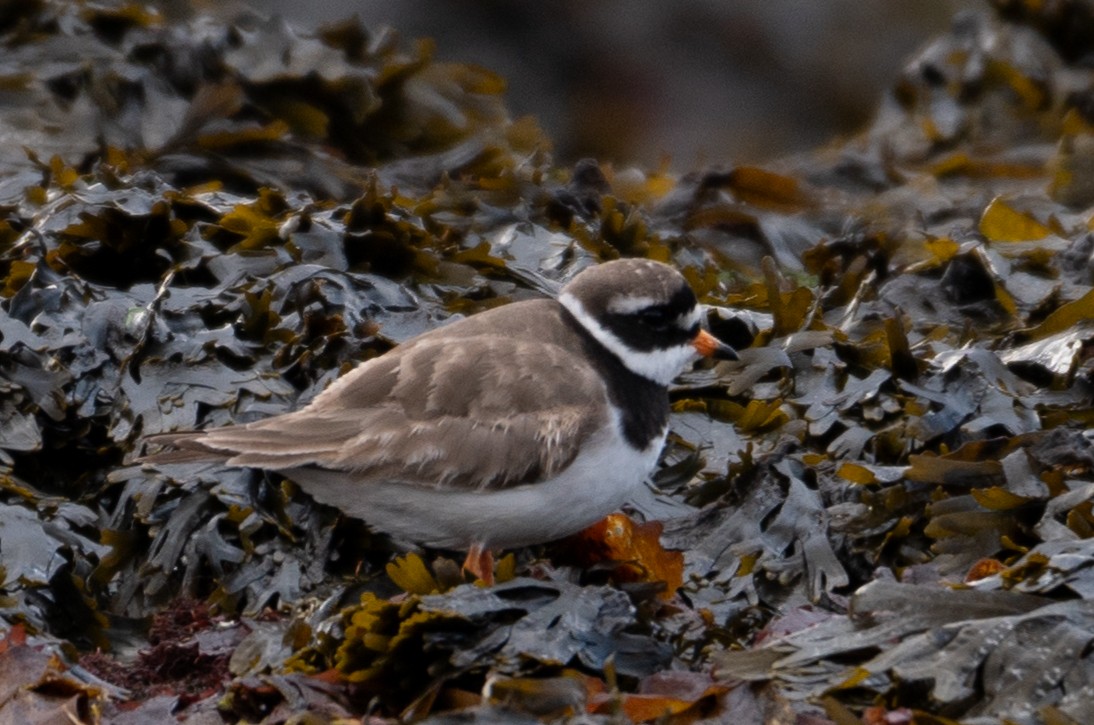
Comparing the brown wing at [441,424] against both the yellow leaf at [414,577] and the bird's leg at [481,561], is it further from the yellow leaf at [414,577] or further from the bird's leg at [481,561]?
the yellow leaf at [414,577]

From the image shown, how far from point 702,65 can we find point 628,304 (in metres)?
7.41

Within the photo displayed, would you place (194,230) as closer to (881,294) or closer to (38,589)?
(38,589)

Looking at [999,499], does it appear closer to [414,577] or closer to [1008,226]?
[414,577]

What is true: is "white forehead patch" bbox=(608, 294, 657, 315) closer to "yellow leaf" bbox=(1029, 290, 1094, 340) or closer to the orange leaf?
the orange leaf

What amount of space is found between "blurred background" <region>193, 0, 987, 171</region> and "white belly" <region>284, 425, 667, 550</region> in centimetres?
725

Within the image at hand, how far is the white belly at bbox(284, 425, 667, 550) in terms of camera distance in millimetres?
4590

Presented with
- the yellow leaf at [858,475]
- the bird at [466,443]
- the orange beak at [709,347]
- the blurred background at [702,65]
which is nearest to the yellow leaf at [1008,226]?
the orange beak at [709,347]

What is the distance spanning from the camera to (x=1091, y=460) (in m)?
4.48

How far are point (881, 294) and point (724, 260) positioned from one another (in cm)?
126

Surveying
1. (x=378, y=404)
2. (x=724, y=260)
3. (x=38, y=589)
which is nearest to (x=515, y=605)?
(x=378, y=404)

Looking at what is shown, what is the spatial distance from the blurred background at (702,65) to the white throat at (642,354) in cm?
669

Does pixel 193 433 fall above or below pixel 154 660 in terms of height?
above

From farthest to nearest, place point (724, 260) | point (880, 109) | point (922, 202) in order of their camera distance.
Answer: point (880, 109), point (922, 202), point (724, 260)

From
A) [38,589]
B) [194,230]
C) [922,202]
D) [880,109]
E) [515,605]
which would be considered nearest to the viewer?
[515,605]
